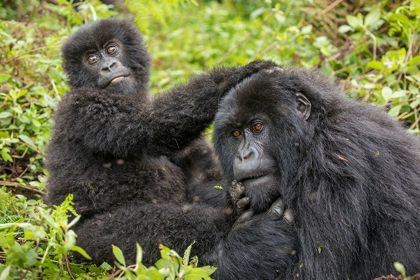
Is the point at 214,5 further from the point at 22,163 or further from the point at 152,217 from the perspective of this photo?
Result: the point at 152,217

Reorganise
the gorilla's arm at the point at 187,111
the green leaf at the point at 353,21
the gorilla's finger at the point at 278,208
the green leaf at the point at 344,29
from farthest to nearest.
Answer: the green leaf at the point at 344,29 < the green leaf at the point at 353,21 < the gorilla's arm at the point at 187,111 < the gorilla's finger at the point at 278,208

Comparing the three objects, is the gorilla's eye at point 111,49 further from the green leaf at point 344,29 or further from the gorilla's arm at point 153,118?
the green leaf at point 344,29

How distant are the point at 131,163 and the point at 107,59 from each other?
1029 millimetres

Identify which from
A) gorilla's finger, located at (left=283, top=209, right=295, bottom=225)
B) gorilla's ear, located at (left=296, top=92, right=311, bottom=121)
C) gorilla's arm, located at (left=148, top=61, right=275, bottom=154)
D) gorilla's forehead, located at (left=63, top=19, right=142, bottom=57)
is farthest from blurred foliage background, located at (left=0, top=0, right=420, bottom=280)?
gorilla's finger, located at (left=283, top=209, right=295, bottom=225)

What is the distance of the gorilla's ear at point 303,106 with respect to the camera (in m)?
3.49

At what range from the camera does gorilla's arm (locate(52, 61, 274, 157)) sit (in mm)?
3955

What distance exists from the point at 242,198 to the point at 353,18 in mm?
3279

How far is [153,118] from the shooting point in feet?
13.1

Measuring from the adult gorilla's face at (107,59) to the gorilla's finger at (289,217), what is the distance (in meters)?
1.93

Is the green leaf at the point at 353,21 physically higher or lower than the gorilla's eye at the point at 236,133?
lower

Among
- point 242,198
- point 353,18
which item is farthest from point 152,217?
point 353,18

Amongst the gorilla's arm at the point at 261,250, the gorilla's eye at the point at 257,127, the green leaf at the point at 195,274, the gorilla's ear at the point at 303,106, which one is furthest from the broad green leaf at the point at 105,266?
the gorilla's ear at the point at 303,106

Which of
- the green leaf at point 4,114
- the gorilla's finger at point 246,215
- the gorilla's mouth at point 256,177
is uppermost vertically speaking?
the gorilla's mouth at point 256,177

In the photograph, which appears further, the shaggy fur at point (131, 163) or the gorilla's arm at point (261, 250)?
the shaggy fur at point (131, 163)
